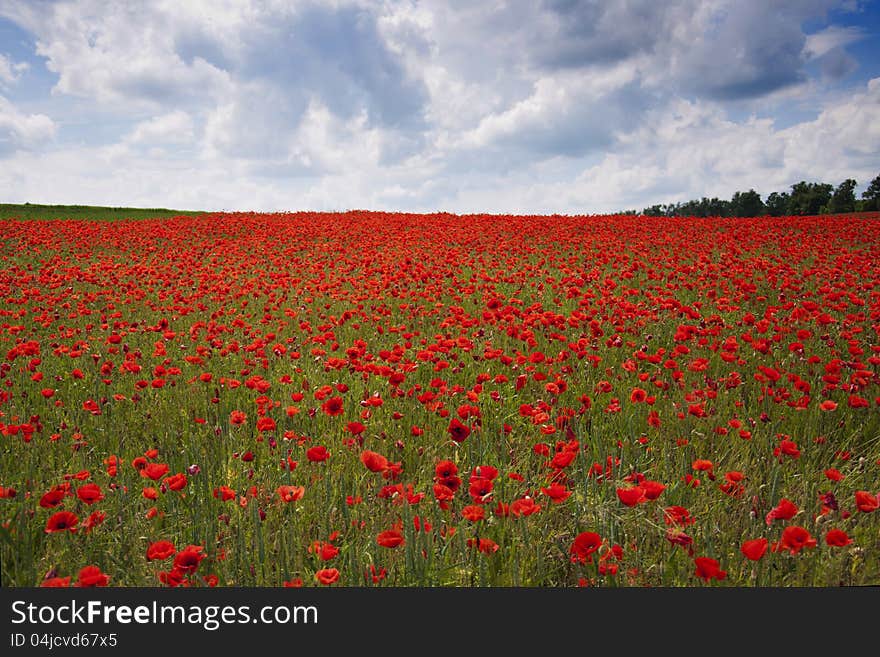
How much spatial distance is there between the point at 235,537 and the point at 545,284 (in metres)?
7.65

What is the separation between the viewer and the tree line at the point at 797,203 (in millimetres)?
47312

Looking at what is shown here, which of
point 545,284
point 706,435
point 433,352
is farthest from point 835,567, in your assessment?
point 545,284

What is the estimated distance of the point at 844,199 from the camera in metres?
48.1

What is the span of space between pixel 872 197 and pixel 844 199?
7.80ft

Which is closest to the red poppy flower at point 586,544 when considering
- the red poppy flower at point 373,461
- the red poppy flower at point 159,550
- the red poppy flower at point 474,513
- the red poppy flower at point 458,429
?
the red poppy flower at point 474,513

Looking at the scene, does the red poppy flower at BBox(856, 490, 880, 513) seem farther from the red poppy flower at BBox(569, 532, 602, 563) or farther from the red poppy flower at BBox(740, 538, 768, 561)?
the red poppy flower at BBox(569, 532, 602, 563)

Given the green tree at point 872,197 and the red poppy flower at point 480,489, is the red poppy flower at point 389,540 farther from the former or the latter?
the green tree at point 872,197

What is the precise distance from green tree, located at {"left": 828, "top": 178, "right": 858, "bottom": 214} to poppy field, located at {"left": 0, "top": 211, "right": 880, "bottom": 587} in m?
50.1

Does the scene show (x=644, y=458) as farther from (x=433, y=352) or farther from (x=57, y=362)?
(x=57, y=362)

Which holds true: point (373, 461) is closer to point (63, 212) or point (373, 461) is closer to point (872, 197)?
point (63, 212)

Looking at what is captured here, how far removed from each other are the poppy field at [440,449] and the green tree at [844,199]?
164 ft

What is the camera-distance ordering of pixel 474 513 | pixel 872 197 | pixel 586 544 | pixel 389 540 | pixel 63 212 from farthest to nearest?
1. pixel 872 197
2. pixel 63 212
3. pixel 474 513
4. pixel 389 540
5. pixel 586 544

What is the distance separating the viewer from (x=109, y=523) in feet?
8.30

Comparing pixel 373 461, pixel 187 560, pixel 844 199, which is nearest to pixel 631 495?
pixel 373 461
